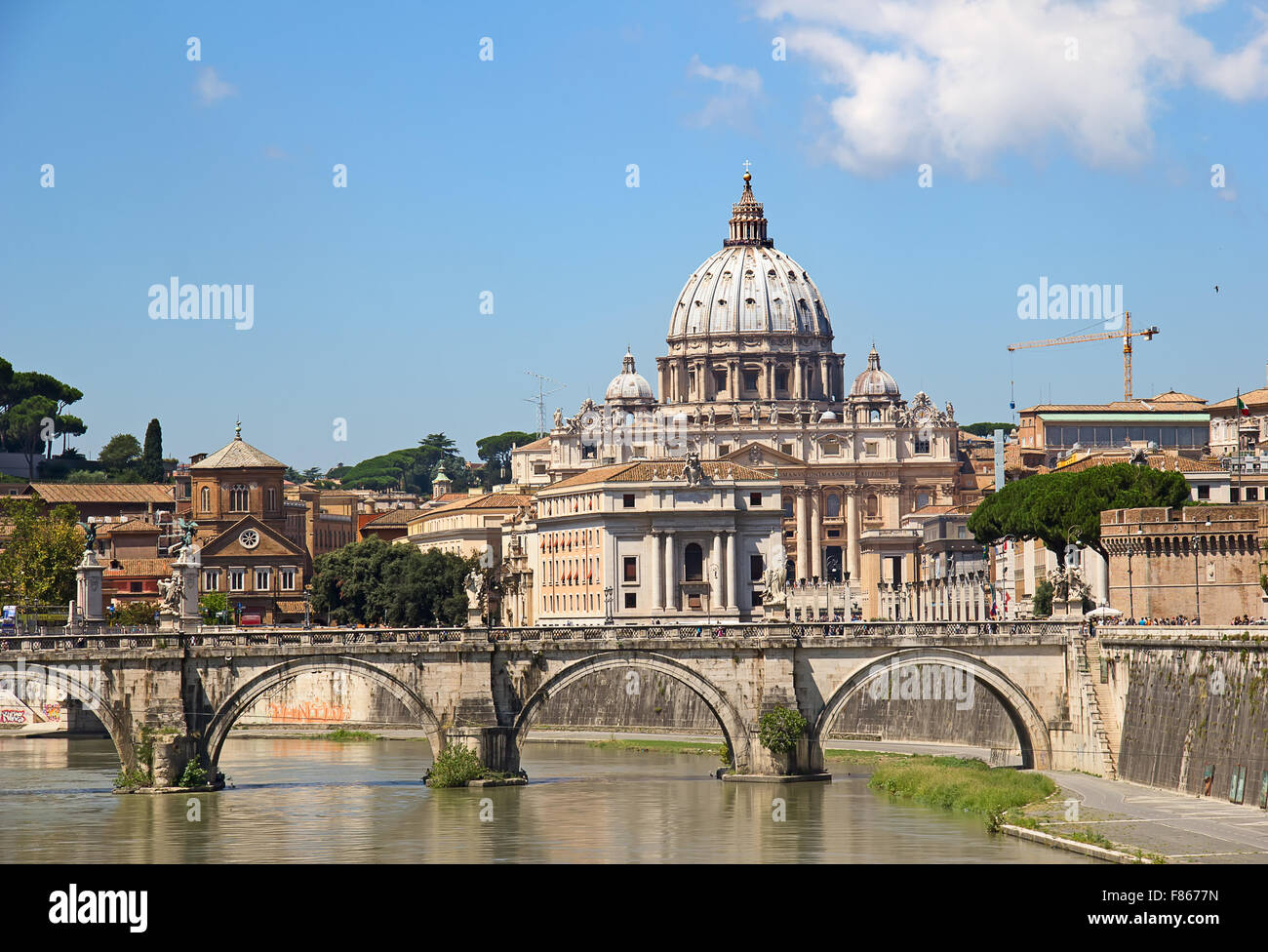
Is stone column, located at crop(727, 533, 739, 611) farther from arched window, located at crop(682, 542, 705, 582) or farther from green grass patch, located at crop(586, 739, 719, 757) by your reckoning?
green grass patch, located at crop(586, 739, 719, 757)

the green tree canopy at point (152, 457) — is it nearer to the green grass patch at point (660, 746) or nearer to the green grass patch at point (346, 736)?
the green grass patch at point (346, 736)

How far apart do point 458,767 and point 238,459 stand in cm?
7394

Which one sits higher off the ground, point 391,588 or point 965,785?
point 391,588

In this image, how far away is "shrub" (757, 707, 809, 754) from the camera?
59.9 metres

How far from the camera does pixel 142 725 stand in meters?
60.6

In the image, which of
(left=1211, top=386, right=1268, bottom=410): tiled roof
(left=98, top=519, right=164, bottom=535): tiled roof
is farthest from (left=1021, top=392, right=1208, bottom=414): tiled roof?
(left=98, top=519, right=164, bottom=535): tiled roof

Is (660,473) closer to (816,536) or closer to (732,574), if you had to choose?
(732,574)

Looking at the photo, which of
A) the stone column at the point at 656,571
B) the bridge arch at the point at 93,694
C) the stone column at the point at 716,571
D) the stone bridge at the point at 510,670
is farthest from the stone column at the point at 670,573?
the bridge arch at the point at 93,694

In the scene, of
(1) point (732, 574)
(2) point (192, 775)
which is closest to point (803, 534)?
(1) point (732, 574)

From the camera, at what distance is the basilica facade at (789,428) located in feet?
536

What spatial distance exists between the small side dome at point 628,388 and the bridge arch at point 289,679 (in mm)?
128557

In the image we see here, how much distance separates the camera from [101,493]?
142 meters
